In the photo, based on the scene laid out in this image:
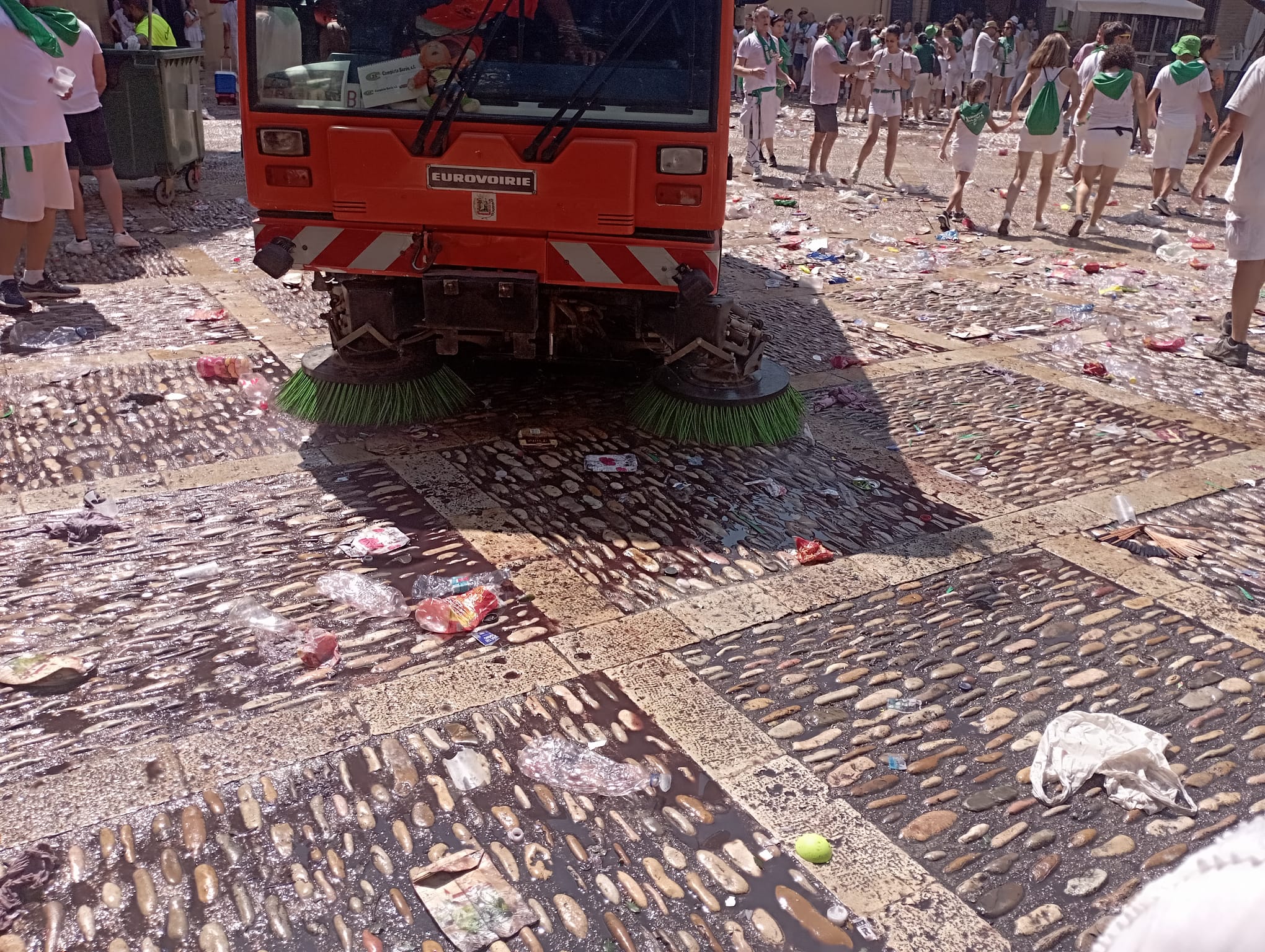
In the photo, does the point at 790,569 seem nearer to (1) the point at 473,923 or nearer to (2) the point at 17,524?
(1) the point at 473,923

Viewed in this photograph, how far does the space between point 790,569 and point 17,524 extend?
3079 millimetres

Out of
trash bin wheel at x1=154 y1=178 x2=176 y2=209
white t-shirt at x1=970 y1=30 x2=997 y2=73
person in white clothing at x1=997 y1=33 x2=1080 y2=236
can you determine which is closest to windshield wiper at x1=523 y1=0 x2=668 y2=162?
person in white clothing at x1=997 y1=33 x2=1080 y2=236

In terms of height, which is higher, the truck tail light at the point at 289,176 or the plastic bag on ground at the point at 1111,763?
the truck tail light at the point at 289,176

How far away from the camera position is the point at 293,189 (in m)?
4.80

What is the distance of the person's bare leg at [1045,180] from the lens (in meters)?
10.7

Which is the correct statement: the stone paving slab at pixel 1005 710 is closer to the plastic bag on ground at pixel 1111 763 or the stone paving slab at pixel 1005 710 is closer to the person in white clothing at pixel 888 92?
the plastic bag on ground at pixel 1111 763

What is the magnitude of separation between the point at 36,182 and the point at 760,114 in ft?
28.7

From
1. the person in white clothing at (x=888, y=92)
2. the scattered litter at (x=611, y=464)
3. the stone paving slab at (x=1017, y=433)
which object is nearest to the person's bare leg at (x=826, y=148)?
the person in white clothing at (x=888, y=92)

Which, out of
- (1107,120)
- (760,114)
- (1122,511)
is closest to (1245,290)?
(1122,511)

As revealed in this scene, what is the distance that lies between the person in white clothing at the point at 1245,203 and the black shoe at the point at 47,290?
25.0 feet

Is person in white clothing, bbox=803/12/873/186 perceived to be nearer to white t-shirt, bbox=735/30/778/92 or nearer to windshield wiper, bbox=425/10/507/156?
white t-shirt, bbox=735/30/778/92

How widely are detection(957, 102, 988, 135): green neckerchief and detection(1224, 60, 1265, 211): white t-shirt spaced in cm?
421

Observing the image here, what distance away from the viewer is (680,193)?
4.71 meters

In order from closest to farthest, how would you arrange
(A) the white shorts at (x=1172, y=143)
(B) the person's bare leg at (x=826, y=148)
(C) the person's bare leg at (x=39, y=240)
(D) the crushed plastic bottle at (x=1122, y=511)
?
(D) the crushed plastic bottle at (x=1122, y=511), (C) the person's bare leg at (x=39, y=240), (A) the white shorts at (x=1172, y=143), (B) the person's bare leg at (x=826, y=148)
